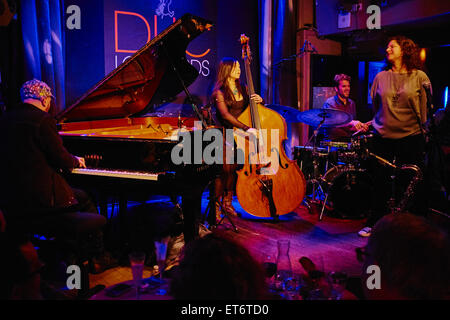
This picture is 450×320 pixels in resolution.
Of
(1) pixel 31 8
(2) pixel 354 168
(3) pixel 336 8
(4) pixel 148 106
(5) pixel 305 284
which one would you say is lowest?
(5) pixel 305 284

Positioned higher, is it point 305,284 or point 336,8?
point 336,8

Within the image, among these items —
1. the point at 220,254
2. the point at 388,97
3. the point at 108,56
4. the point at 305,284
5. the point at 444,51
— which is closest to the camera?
the point at 220,254

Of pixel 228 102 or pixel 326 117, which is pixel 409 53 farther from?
pixel 228 102

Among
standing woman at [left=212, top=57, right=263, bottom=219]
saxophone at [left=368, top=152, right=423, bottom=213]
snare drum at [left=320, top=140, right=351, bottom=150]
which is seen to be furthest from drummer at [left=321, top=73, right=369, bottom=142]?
standing woman at [left=212, top=57, right=263, bottom=219]

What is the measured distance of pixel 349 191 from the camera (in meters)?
4.31

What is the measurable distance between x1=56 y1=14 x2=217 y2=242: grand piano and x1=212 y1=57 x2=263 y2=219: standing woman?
0.43 metres

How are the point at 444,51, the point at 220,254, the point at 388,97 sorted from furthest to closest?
the point at 444,51 → the point at 388,97 → the point at 220,254

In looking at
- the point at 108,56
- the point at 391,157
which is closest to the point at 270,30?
the point at 108,56

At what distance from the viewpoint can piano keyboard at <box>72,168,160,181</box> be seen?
289 cm

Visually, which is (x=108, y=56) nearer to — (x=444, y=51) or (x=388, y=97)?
(x=388, y=97)

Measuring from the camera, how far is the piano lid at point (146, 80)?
10.7 feet

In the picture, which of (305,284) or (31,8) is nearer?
(305,284)

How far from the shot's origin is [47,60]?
13.7 feet

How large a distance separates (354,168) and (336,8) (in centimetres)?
278
